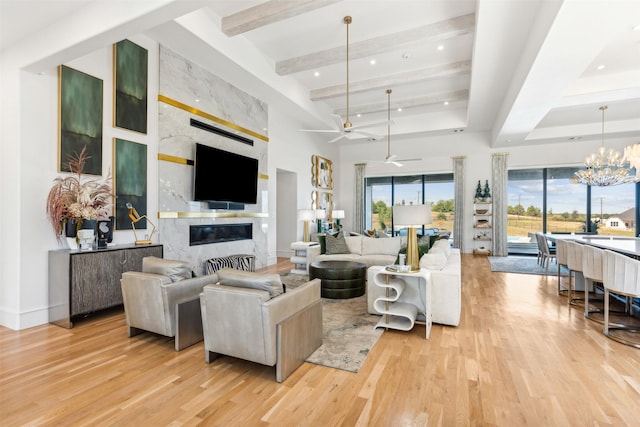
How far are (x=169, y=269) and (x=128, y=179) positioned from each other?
2.00m

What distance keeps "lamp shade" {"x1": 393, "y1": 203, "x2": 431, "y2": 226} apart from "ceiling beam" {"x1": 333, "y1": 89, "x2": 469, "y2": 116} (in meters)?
5.04

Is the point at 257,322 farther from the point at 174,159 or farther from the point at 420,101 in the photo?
the point at 420,101

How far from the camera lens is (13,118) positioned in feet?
11.3

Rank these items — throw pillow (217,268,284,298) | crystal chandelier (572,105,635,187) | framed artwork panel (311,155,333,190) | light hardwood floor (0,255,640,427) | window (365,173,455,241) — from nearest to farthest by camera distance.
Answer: light hardwood floor (0,255,640,427) → throw pillow (217,268,284,298) → crystal chandelier (572,105,635,187) → framed artwork panel (311,155,333,190) → window (365,173,455,241)

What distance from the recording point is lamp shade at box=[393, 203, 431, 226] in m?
3.44

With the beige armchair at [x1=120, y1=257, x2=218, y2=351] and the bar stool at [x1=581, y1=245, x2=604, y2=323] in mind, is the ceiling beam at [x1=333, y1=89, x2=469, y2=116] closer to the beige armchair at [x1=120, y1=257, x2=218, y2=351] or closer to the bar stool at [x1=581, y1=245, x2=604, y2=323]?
the bar stool at [x1=581, y1=245, x2=604, y2=323]

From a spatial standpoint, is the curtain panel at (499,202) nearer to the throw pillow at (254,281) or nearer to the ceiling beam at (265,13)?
the ceiling beam at (265,13)

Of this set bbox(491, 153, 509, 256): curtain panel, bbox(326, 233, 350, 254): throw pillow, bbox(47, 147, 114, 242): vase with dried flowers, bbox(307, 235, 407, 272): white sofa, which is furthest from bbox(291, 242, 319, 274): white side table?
bbox(491, 153, 509, 256): curtain panel

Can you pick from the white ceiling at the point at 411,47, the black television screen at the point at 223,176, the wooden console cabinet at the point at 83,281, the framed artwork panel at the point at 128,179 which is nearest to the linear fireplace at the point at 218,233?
the black television screen at the point at 223,176

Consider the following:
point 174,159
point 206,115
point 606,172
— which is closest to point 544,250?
point 606,172

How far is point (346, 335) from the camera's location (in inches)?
129

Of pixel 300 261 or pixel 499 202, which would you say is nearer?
pixel 300 261

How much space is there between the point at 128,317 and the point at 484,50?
553 cm

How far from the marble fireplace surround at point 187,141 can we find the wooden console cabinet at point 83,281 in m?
1.09
